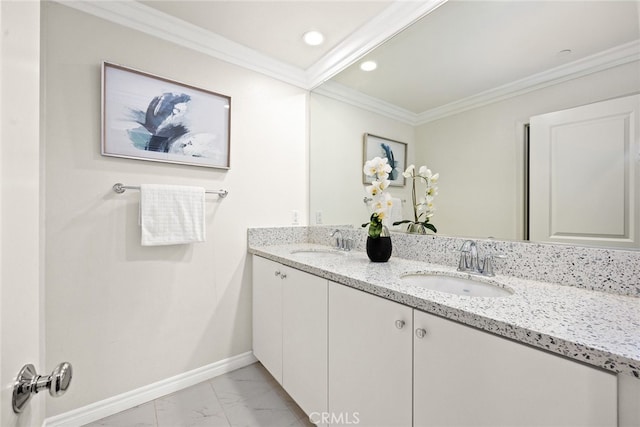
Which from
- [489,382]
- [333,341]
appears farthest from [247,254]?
[489,382]

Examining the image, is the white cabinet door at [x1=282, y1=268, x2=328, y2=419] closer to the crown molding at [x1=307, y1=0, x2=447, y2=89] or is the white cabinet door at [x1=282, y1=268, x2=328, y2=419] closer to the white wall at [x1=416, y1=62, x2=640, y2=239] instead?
the white wall at [x1=416, y1=62, x2=640, y2=239]

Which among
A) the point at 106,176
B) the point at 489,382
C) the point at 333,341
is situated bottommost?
the point at 333,341

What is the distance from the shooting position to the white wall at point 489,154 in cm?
95

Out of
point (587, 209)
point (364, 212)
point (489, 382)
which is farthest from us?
point (364, 212)

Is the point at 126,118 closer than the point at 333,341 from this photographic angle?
No

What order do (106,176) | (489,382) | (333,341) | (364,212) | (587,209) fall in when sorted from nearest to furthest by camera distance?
1. (489,382)
2. (587,209)
3. (333,341)
4. (106,176)
5. (364,212)

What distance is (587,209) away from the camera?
92cm

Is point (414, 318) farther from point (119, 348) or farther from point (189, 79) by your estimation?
point (189, 79)

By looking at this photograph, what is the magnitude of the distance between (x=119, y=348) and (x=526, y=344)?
1.77m

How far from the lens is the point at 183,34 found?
1580 millimetres

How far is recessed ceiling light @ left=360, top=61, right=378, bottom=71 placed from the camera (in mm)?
1670

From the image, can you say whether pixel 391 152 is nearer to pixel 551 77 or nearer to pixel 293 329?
pixel 551 77

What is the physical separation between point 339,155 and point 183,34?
1.20 meters

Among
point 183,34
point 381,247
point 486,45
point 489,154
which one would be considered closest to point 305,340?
point 381,247
